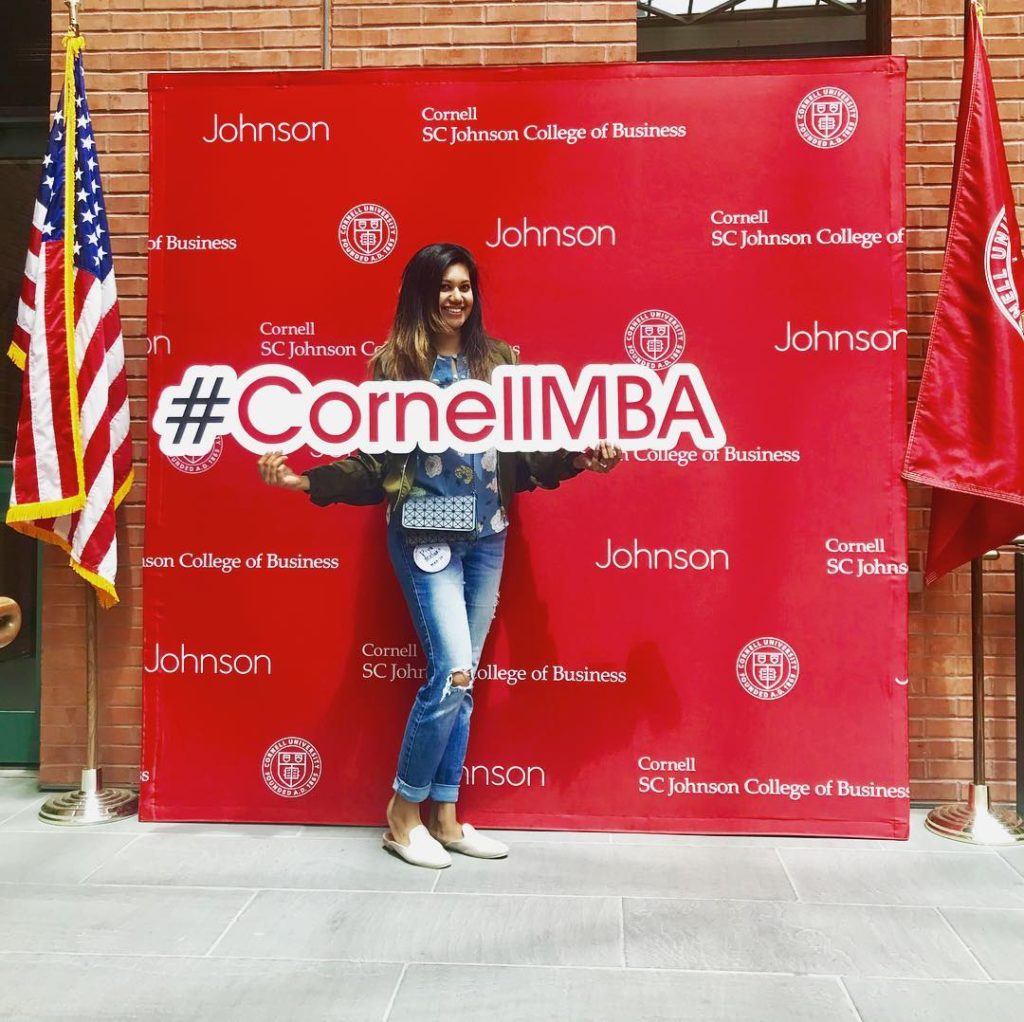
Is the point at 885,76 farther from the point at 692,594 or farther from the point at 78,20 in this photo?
the point at 78,20

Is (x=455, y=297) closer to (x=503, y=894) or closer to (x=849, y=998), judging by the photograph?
(x=503, y=894)

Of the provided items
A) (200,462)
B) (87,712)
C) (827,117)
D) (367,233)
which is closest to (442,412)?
(367,233)

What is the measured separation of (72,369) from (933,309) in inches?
133

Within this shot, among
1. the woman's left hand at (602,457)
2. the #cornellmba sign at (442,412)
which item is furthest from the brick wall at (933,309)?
the woman's left hand at (602,457)

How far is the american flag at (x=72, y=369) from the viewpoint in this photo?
379 cm

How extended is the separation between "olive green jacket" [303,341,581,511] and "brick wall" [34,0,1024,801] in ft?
3.63

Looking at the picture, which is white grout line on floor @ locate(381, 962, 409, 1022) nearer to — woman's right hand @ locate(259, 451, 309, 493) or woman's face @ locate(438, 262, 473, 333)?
woman's right hand @ locate(259, 451, 309, 493)

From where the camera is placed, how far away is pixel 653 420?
364cm

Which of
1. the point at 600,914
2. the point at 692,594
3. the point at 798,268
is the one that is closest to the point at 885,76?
the point at 798,268

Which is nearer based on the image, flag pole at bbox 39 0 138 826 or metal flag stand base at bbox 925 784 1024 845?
metal flag stand base at bbox 925 784 1024 845

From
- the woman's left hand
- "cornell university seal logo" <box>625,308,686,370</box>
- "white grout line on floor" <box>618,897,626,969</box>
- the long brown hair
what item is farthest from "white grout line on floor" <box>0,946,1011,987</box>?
"cornell university seal logo" <box>625,308,686,370</box>

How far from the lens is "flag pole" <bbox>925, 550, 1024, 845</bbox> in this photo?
3662 millimetres

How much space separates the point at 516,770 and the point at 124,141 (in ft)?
10.1

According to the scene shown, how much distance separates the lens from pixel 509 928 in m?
2.92
